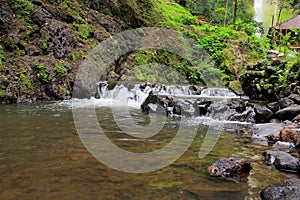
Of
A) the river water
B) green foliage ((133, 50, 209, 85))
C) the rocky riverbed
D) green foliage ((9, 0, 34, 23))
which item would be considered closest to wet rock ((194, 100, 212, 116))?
the rocky riverbed

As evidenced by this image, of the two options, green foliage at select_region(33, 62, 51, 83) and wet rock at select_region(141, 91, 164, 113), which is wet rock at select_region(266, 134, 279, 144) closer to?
wet rock at select_region(141, 91, 164, 113)

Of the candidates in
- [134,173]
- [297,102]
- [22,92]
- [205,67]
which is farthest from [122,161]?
[205,67]

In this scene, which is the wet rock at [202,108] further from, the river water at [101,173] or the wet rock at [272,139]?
the river water at [101,173]

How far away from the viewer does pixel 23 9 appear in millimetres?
11461

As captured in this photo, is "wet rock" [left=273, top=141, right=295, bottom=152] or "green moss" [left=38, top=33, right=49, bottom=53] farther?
"green moss" [left=38, top=33, right=49, bottom=53]

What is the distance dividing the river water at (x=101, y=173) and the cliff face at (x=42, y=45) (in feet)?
16.5

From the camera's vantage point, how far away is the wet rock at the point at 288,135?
511 cm

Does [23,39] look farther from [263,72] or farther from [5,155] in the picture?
[263,72]

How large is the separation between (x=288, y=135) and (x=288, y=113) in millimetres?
2287

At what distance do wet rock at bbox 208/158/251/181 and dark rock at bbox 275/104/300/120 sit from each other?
14.4 feet

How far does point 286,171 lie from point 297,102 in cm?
530

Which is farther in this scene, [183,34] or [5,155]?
[183,34]

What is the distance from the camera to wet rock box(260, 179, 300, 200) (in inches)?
102

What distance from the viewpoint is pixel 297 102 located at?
8172mm
